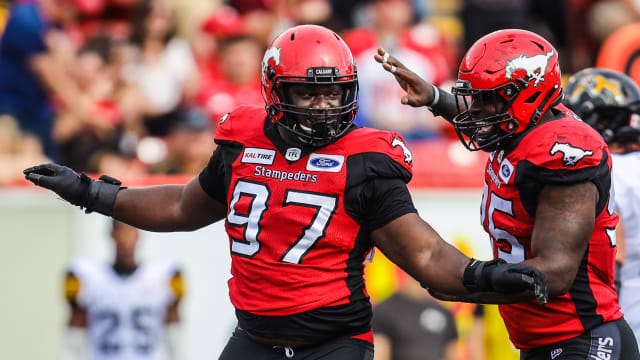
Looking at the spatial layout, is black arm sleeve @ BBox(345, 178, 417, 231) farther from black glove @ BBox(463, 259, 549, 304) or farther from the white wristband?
the white wristband

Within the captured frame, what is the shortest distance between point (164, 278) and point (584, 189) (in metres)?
3.66

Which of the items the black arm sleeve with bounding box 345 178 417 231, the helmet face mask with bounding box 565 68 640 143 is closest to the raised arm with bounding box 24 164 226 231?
the black arm sleeve with bounding box 345 178 417 231

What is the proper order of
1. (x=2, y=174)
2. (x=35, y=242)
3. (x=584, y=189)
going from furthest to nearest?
1. (x=2, y=174)
2. (x=35, y=242)
3. (x=584, y=189)

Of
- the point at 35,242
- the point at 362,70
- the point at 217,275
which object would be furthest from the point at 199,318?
the point at 362,70

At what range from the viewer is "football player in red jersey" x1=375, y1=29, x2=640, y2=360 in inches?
151

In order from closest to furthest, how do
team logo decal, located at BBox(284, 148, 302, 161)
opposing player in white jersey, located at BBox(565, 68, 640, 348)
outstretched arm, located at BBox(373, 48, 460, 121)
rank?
team logo decal, located at BBox(284, 148, 302, 161) < outstretched arm, located at BBox(373, 48, 460, 121) < opposing player in white jersey, located at BBox(565, 68, 640, 348)

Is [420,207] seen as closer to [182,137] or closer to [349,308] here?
[182,137]

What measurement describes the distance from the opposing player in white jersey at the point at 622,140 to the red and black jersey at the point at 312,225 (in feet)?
3.85

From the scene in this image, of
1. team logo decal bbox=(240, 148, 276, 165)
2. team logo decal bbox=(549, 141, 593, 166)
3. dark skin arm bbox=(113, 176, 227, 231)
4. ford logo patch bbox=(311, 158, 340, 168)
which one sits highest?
team logo decal bbox=(549, 141, 593, 166)

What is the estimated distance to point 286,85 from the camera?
4062 mm

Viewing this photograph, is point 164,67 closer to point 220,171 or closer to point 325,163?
point 220,171

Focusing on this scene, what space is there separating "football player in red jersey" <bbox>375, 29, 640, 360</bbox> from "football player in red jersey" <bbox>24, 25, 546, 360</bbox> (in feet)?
0.82

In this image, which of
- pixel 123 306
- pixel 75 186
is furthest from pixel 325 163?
pixel 123 306

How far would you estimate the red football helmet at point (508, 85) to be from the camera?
407 centimetres
